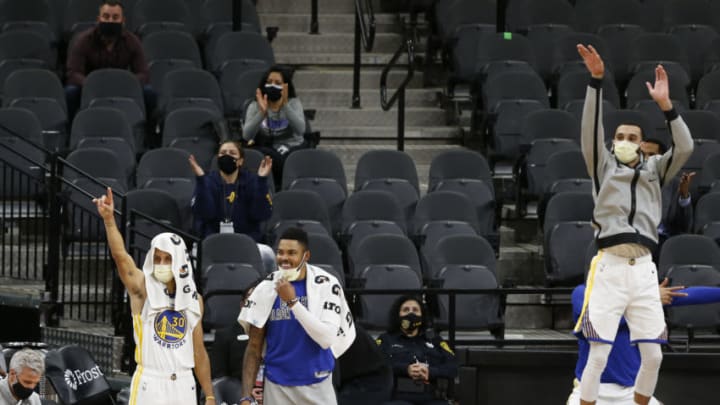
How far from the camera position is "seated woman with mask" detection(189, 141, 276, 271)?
12.0 m

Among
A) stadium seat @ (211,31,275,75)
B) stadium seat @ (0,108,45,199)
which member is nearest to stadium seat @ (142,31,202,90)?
stadium seat @ (211,31,275,75)

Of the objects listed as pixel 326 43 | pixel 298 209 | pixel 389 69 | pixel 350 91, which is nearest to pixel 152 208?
pixel 298 209

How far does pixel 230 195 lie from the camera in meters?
12.1

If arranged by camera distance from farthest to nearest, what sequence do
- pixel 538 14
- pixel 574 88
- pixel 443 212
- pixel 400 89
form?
pixel 538 14
pixel 574 88
pixel 400 89
pixel 443 212

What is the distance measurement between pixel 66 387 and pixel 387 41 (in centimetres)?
730

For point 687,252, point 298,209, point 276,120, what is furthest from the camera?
point 276,120

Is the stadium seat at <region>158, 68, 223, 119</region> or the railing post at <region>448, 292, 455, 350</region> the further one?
the stadium seat at <region>158, 68, 223, 119</region>

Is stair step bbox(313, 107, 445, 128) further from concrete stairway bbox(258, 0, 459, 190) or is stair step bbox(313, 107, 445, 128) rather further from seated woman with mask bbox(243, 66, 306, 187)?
seated woman with mask bbox(243, 66, 306, 187)

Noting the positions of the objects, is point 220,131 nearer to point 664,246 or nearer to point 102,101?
point 102,101

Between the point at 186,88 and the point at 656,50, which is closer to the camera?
the point at 186,88

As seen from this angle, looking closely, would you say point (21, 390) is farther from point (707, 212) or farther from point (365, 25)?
point (365, 25)

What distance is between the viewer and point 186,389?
860cm

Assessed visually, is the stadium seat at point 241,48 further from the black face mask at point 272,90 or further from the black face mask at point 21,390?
the black face mask at point 21,390

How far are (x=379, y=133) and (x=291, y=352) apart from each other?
265 inches
